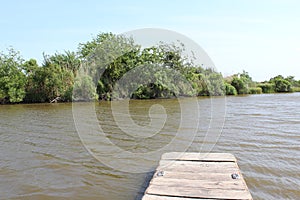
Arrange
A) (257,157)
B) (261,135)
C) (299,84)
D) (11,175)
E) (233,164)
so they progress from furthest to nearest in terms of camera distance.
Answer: (299,84) < (261,135) < (257,157) < (11,175) < (233,164)

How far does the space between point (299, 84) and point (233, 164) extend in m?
46.1

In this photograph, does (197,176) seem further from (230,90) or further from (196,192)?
(230,90)

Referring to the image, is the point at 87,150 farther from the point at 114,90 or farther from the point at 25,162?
the point at 114,90

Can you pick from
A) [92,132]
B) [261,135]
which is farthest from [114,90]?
[261,135]

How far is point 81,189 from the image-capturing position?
3.99 m

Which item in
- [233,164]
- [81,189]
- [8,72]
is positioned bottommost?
[81,189]

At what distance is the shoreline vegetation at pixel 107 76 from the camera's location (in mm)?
23312

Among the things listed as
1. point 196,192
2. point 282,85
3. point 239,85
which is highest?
point 282,85

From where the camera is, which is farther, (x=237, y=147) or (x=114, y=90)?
(x=114, y=90)

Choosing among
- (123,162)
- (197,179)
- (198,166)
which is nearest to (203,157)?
(198,166)

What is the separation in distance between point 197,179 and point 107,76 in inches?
927

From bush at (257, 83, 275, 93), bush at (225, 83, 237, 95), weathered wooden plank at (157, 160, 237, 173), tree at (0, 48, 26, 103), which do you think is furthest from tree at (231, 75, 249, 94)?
weathered wooden plank at (157, 160, 237, 173)

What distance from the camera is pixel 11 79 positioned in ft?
Result: 79.8

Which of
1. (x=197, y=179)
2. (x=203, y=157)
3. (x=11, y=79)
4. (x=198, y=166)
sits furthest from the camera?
(x=11, y=79)
